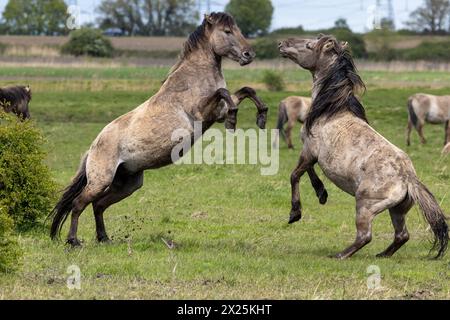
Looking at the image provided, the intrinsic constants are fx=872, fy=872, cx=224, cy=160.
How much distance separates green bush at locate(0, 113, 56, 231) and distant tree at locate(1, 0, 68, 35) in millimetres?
86732

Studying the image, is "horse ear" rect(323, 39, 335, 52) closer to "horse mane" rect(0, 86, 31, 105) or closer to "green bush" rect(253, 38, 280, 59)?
"horse mane" rect(0, 86, 31, 105)

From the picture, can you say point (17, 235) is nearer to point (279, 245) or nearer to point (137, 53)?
point (279, 245)

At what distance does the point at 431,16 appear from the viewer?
90.4m

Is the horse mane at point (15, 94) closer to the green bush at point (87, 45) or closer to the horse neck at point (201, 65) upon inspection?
the horse neck at point (201, 65)

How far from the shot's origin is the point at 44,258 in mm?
9883

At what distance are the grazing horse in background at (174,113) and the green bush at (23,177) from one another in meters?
0.78

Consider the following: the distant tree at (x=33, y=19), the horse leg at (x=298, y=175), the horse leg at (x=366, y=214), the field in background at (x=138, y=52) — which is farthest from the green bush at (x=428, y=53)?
the horse leg at (x=366, y=214)

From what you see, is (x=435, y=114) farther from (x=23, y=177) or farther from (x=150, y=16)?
(x=150, y=16)

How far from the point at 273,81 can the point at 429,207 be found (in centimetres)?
3136

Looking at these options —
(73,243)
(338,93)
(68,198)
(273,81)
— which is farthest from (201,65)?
(273,81)

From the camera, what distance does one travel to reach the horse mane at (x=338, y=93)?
10789 mm

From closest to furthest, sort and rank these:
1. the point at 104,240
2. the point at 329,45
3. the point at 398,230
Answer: the point at 398,230 → the point at 329,45 → the point at 104,240

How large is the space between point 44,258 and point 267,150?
15866 mm
